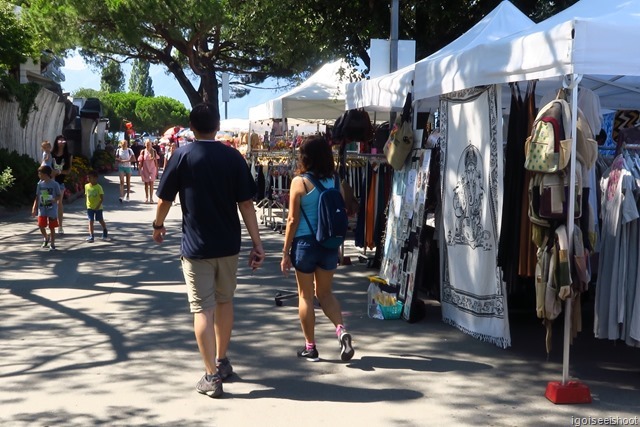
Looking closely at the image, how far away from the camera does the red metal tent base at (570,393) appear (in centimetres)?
536

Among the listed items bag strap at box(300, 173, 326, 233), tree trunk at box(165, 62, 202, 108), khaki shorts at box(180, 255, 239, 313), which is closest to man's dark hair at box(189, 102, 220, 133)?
khaki shorts at box(180, 255, 239, 313)

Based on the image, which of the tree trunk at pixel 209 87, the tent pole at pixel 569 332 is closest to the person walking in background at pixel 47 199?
the tent pole at pixel 569 332

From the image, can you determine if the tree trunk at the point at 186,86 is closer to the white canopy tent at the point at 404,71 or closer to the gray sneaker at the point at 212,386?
the white canopy tent at the point at 404,71

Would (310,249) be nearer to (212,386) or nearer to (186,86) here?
(212,386)

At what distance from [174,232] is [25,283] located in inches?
214

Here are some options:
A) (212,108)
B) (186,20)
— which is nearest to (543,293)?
(212,108)

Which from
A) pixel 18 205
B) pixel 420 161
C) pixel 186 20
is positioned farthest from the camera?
pixel 186 20

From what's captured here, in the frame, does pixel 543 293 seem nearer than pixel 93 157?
Yes

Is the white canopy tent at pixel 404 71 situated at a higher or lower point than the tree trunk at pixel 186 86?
lower

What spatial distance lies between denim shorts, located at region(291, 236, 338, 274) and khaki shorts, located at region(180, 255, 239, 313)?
2.31 ft

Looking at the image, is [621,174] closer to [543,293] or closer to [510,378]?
Answer: [543,293]

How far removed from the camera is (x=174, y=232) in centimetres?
1484

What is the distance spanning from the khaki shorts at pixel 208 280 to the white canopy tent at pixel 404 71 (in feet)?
10.4

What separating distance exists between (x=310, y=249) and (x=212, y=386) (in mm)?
1289
